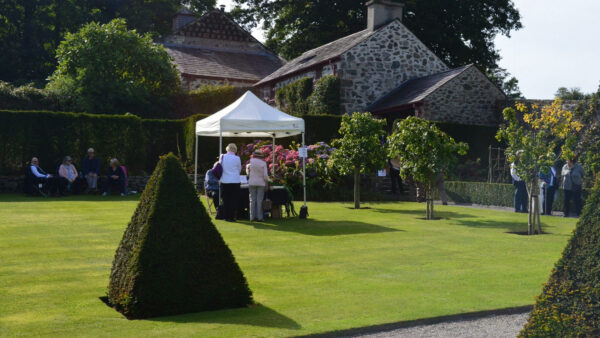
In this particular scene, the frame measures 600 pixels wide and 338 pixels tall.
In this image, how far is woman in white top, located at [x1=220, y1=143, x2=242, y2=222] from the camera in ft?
45.7

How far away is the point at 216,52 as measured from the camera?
1761 inches

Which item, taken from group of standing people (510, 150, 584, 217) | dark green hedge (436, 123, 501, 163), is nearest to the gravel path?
group of standing people (510, 150, 584, 217)

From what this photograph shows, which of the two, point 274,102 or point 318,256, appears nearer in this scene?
point 318,256

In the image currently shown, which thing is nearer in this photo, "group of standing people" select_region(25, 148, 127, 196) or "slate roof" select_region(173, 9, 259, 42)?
"group of standing people" select_region(25, 148, 127, 196)

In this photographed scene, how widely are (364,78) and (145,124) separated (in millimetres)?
11386

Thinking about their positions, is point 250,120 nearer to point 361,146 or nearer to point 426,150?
point 361,146

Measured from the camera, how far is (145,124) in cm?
2475

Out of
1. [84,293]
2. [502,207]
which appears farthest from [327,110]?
[84,293]

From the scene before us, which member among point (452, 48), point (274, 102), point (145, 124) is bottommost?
point (145, 124)

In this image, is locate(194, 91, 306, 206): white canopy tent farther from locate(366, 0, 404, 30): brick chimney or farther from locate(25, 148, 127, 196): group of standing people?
locate(366, 0, 404, 30): brick chimney

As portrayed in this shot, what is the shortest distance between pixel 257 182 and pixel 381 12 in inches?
806

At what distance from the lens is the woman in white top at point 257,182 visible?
45.3ft

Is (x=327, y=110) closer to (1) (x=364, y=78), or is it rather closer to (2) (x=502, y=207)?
(1) (x=364, y=78)

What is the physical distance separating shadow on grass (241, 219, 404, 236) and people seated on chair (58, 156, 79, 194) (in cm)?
975
